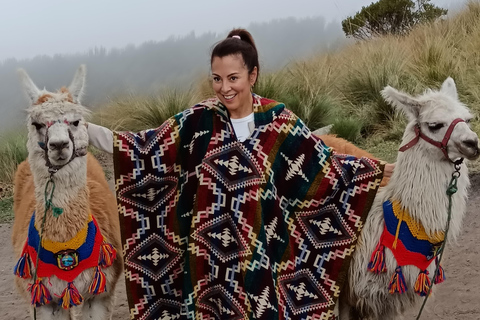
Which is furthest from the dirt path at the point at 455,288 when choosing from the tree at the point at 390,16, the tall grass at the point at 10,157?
the tree at the point at 390,16

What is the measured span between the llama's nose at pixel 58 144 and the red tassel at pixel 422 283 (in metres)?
1.71

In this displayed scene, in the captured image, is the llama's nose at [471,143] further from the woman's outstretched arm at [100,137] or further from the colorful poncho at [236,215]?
the woman's outstretched arm at [100,137]

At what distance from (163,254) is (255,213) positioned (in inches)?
21.9

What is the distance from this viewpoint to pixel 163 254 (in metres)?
2.71

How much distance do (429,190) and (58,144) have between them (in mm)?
1683

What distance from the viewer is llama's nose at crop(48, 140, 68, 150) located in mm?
2252

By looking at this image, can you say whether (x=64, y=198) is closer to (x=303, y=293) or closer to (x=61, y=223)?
(x=61, y=223)

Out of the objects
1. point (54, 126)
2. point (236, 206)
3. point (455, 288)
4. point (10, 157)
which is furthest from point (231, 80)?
point (10, 157)

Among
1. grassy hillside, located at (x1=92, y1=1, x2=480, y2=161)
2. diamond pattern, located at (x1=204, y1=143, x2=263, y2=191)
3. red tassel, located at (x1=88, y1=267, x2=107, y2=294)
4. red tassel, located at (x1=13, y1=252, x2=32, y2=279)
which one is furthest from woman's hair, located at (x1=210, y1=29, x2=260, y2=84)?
grassy hillside, located at (x1=92, y1=1, x2=480, y2=161)

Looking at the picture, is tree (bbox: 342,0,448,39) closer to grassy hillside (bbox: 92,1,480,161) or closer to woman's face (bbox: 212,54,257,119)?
grassy hillside (bbox: 92,1,480,161)

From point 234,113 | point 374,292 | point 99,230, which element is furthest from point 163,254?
→ point 374,292

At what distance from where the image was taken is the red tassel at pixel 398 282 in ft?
8.26

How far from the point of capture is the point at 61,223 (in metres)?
2.53

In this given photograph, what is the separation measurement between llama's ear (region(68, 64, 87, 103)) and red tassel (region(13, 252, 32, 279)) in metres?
0.80
